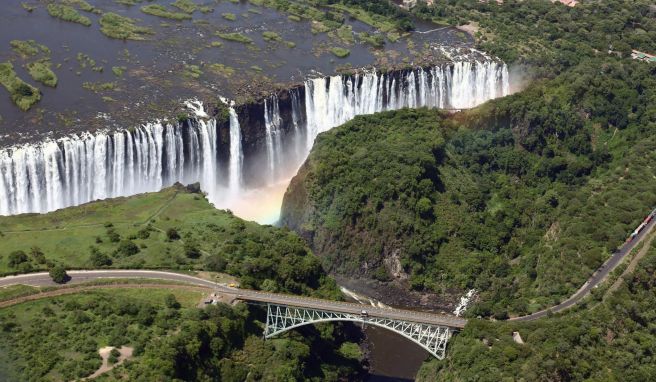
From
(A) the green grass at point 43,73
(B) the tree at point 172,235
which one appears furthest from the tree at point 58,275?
(A) the green grass at point 43,73

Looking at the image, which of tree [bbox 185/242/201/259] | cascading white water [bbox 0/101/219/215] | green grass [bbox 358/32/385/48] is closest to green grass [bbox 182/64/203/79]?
cascading white water [bbox 0/101/219/215]

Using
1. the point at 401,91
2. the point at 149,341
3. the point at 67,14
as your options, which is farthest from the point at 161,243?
the point at 67,14

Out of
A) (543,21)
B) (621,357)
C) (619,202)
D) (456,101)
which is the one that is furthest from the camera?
(543,21)

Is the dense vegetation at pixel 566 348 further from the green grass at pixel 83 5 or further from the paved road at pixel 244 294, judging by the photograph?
the green grass at pixel 83 5

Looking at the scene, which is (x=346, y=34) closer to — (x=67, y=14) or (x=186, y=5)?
(x=186, y=5)

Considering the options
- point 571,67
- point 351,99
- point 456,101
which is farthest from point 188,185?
point 571,67

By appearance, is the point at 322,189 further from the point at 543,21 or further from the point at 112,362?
the point at 543,21

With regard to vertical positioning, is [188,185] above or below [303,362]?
above
